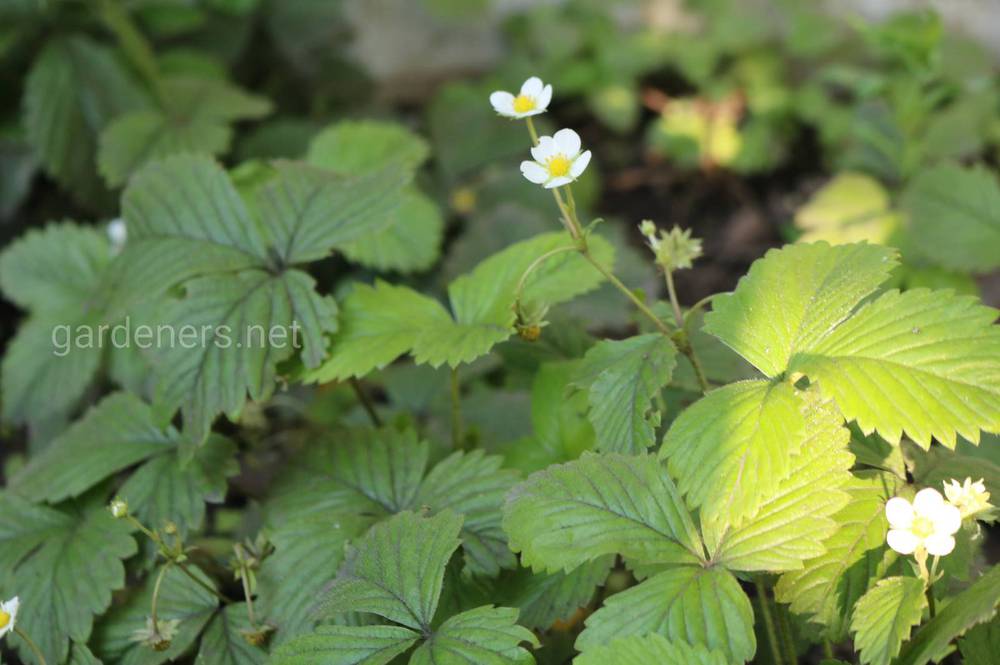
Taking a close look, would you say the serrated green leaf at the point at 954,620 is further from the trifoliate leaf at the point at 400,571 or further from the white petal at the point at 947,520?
the trifoliate leaf at the point at 400,571

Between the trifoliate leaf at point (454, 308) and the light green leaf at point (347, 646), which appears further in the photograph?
the trifoliate leaf at point (454, 308)

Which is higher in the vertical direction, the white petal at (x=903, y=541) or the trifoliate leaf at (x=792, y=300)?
the trifoliate leaf at (x=792, y=300)

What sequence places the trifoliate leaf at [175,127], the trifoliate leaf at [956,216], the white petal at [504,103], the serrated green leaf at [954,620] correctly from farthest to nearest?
the trifoliate leaf at [175,127], the trifoliate leaf at [956,216], the white petal at [504,103], the serrated green leaf at [954,620]

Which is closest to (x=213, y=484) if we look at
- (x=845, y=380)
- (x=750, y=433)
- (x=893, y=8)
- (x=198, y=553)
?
(x=198, y=553)

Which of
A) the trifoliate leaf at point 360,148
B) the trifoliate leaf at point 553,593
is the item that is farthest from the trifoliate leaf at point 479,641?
the trifoliate leaf at point 360,148

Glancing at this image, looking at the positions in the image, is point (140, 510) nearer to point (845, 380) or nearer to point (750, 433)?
point (750, 433)

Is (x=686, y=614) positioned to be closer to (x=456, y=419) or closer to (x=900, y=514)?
(x=900, y=514)
